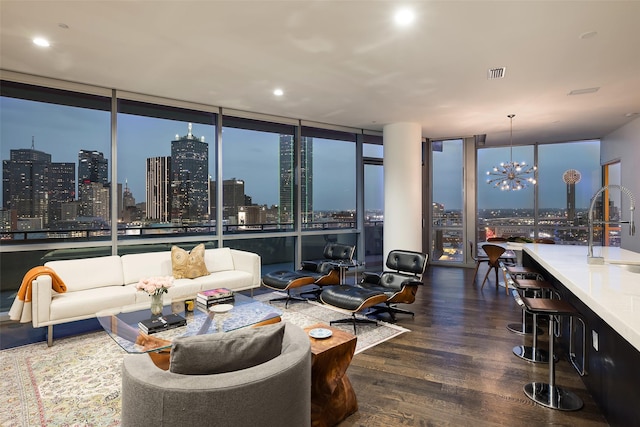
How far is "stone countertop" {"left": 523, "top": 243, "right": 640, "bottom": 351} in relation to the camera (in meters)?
1.51

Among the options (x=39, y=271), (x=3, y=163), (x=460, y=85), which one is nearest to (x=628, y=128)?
(x=460, y=85)

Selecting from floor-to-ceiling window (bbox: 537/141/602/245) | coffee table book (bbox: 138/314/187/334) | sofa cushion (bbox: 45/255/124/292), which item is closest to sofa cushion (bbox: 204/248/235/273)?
sofa cushion (bbox: 45/255/124/292)

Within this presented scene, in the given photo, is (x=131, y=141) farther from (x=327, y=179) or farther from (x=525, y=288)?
(x=525, y=288)

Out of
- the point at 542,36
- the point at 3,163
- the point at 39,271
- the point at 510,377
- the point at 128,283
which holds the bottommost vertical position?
→ the point at 510,377

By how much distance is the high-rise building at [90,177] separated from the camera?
4.67m

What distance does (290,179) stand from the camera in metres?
6.62

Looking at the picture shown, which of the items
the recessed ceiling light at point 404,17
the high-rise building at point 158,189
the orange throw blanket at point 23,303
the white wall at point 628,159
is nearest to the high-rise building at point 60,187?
the high-rise building at point 158,189

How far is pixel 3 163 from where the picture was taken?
166 inches

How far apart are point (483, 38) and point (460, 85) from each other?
128cm

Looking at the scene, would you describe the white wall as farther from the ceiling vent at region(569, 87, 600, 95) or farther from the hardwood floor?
the hardwood floor

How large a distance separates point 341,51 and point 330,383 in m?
3.05

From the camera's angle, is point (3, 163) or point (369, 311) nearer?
point (3, 163)

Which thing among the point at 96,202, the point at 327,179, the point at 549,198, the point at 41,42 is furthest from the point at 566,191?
the point at 41,42

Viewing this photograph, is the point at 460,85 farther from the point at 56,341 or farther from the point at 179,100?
the point at 56,341
